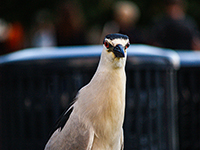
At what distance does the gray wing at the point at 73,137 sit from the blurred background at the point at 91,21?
9.16ft

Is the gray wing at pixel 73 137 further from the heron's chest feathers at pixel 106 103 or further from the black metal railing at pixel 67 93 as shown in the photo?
the black metal railing at pixel 67 93

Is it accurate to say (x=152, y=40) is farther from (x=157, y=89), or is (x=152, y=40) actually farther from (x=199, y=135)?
(x=157, y=89)

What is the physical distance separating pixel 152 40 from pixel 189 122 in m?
1.71

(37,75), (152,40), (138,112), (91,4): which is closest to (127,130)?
(138,112)

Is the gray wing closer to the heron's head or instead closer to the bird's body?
the bird's body

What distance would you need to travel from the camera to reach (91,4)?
838 cm

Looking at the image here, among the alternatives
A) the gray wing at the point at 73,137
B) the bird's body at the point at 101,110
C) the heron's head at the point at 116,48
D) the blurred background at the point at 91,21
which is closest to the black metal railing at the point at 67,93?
the gray wing at the point at 73,137

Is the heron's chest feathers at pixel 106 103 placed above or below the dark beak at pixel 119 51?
below

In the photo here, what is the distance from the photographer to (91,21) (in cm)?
916

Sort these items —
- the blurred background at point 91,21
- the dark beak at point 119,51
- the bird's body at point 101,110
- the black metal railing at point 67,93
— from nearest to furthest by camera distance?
the dark beak at point 119,51, the bird's body at point 101,110, the black metal railing at point 67,93, the blurred background at point 91,21

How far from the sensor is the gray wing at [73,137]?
2879mm

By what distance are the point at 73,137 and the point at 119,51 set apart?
791 millimetres

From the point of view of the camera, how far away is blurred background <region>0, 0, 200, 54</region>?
5.83m

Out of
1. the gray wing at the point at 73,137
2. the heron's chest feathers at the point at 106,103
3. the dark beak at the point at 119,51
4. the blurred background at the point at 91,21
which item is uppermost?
the blurred background at the point at 91,21
